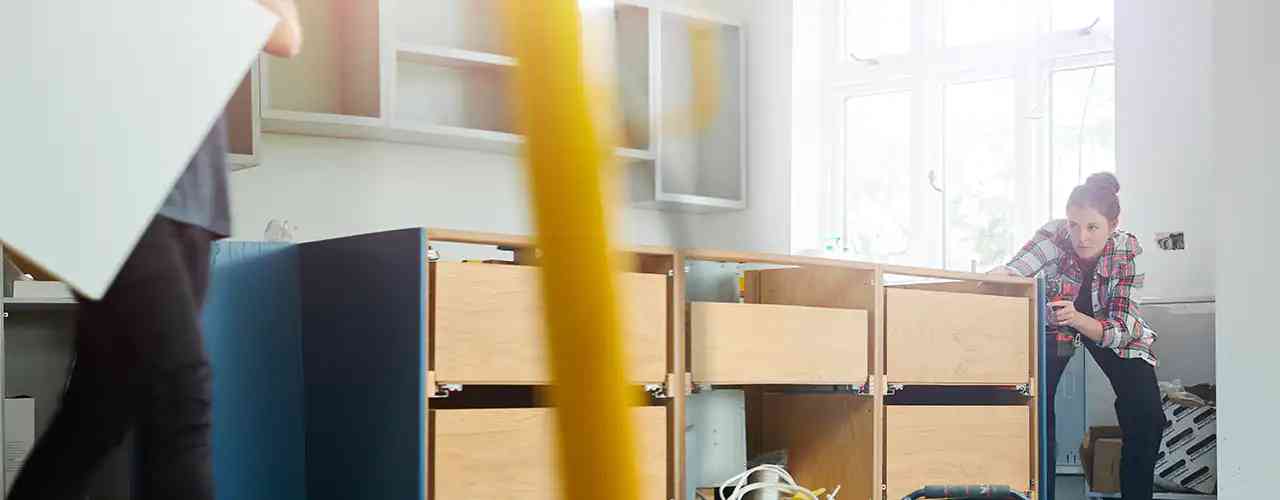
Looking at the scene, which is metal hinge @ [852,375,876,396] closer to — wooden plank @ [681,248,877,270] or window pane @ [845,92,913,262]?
wooden plank @ [681,248,877,270]

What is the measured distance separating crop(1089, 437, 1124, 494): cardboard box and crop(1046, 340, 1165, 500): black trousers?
0.55 feet

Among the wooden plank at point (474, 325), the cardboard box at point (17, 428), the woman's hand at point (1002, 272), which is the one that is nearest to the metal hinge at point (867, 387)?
the woman's hand at point (1002, 272)

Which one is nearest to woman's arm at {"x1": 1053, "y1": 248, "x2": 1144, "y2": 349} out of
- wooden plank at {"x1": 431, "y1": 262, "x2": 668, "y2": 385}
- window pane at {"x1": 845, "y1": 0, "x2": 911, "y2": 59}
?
window pane at {"x1": 845, "y1": 0, "x2": 911, "y2": 59}

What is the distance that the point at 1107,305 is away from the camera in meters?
2.68

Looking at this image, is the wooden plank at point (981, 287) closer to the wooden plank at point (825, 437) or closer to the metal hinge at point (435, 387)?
the wooden plank at point (825, 437)

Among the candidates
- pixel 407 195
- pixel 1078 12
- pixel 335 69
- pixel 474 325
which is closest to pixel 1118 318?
pixel 1078 12

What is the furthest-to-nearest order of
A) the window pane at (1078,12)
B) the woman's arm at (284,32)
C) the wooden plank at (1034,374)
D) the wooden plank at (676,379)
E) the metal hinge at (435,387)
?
1. the window pane at (1078,12)
2. the wooden plank at (1034,374)
3. the wooden plank at (676,379)
4. the metal hinge at (435,387)
5. the woman's arm at (284,32)

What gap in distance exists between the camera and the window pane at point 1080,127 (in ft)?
11.0

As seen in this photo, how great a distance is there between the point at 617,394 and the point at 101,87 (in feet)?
0.66

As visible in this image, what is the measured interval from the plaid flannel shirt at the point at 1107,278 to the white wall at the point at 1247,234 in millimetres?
693

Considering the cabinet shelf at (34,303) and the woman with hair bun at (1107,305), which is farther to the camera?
the woman with hair bun at (1107,305)

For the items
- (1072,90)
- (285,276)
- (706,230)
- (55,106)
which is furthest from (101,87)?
(1072,90)

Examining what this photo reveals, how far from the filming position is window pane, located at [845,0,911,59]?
361cm

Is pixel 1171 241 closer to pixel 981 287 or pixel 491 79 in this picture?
pixel 981 287
